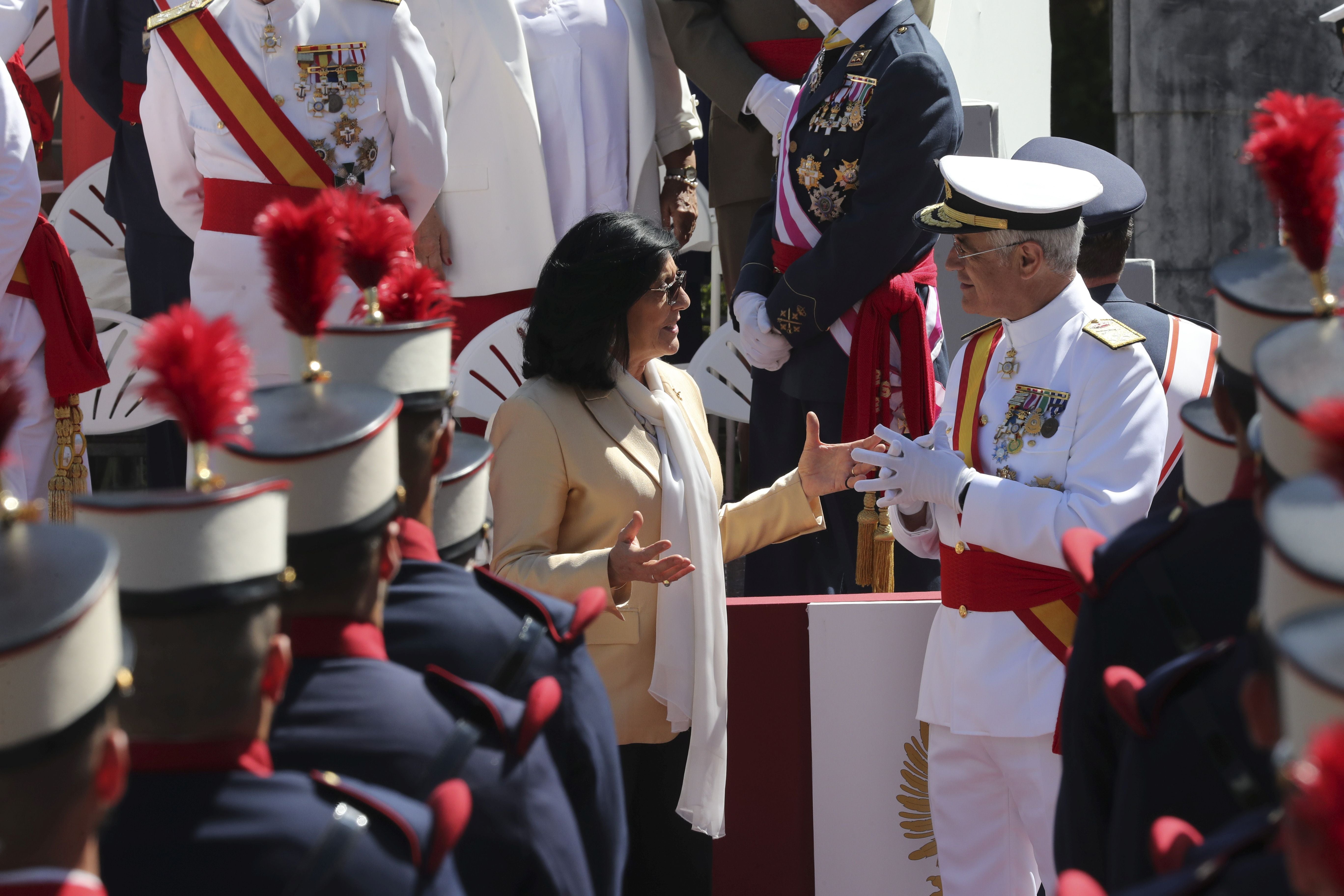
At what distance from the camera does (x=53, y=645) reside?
1483mm

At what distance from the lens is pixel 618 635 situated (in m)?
3.32

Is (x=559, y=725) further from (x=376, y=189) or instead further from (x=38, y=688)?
(x=376, y=189)

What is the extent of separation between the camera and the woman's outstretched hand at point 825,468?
3590 millimetres

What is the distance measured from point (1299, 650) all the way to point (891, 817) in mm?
2578

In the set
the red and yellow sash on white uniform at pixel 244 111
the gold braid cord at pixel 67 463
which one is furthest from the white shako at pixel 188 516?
the gold braid cord at pixel 67 463

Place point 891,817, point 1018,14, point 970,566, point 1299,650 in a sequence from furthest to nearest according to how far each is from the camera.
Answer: point 1018,14 < point 891,817 < point 970,566 < point 1299,650

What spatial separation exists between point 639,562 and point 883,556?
3.91 feet

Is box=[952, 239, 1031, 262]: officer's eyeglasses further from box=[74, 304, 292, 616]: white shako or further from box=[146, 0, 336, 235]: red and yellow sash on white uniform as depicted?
box=[74, 304, 292, 616]: white shako

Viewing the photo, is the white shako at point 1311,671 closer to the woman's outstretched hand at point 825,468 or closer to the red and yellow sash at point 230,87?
the woman's outstretched hand at point 825,468

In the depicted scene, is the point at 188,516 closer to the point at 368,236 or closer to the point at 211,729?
the point at 211,729

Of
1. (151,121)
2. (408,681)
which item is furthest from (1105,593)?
(151,121)

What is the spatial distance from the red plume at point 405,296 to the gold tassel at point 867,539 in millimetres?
1873

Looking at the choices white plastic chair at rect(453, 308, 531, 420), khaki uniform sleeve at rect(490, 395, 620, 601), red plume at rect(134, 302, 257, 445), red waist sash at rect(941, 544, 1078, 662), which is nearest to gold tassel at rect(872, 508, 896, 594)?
red waist sash at rect(941, 544, 1078, 662)

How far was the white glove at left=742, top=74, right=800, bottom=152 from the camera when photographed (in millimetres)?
4926
